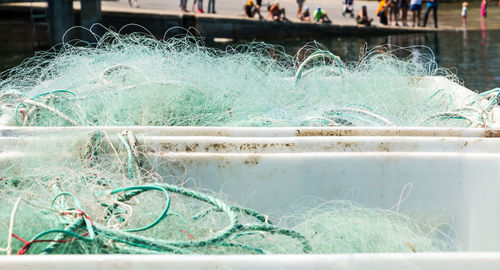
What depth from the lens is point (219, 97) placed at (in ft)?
14.0

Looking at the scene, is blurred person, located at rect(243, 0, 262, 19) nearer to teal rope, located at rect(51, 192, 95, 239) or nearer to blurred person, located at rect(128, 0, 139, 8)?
blurred person, located at rect(128, 0, 139, 8)

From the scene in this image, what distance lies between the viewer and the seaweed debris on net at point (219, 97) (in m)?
4.04

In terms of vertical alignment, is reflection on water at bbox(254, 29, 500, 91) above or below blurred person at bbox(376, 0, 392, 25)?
below

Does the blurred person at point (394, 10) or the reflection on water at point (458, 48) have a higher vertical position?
the blurred person at point (394, 10)

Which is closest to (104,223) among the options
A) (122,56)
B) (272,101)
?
(272,101)

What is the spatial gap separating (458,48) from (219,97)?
1510 centimetres

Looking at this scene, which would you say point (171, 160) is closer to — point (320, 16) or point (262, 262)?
point (262, 262)

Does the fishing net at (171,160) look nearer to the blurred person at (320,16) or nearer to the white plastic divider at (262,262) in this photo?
the white plastic divider at (262,262)

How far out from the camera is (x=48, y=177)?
3.11 m

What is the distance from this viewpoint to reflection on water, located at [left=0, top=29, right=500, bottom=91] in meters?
13.3

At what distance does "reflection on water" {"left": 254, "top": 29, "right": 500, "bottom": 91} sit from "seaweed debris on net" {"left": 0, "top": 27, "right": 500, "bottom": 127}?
25.5 feet

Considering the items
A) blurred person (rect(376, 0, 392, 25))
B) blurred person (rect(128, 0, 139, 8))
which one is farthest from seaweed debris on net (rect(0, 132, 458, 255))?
blurred person (rect(376, 0, 392, 25))

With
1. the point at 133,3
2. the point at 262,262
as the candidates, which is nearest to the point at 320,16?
the point at 133,3

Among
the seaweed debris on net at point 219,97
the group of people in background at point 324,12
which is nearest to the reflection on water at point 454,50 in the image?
the group of people in background at point 324,12
